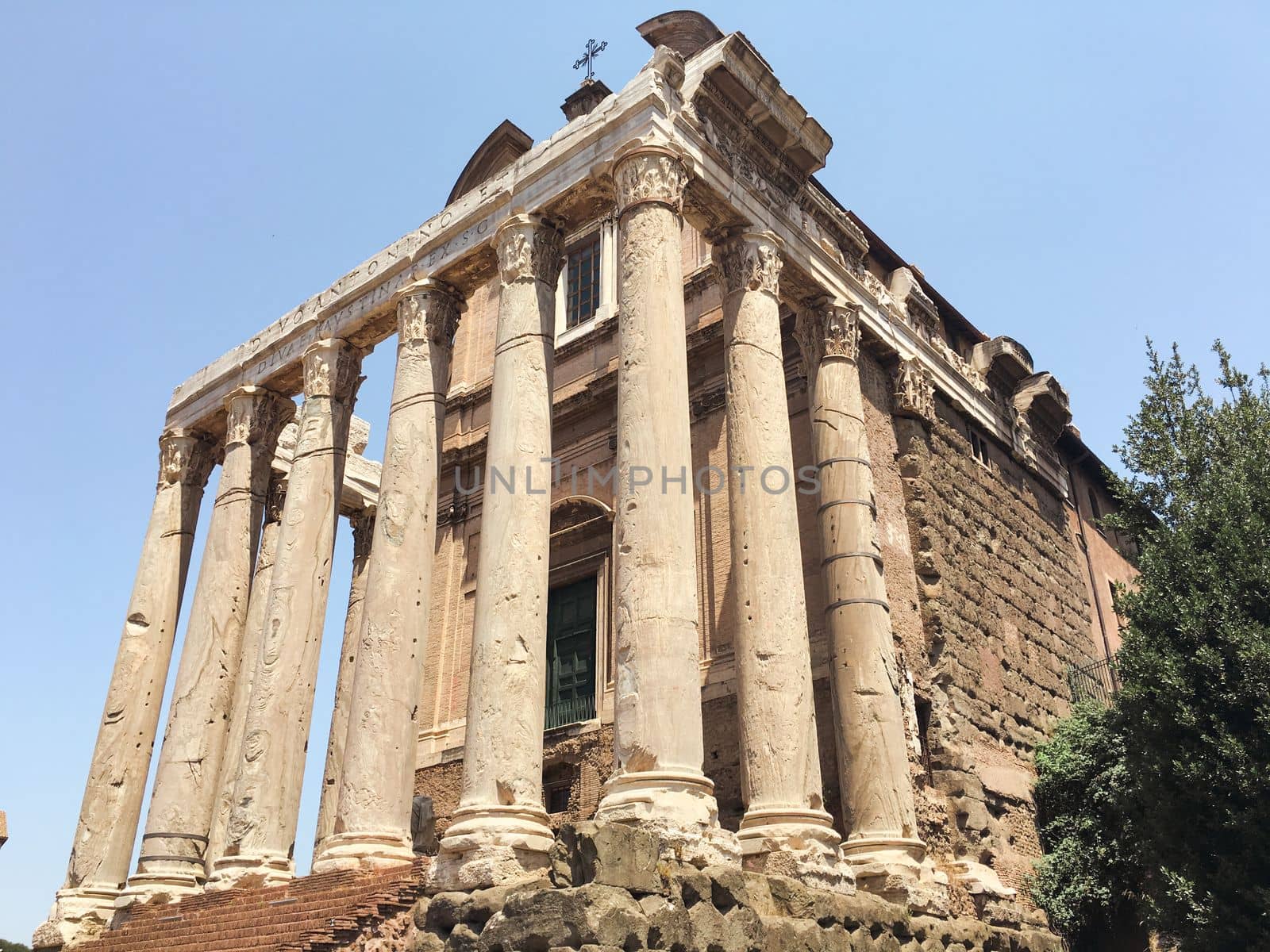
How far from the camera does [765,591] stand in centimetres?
1118

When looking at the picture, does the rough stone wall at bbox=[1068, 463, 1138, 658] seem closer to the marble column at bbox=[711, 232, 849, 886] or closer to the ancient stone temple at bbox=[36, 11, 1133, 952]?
the ancient stone temple at bbox=[36, 11, 1133, 952]

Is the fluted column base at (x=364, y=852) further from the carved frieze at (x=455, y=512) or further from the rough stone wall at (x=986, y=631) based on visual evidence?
the carved frieze at (x=455, y=512)

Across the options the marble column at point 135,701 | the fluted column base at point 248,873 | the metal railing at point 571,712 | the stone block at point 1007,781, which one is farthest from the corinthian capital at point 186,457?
the stone block at point 1007,781

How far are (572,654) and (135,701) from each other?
247 inches

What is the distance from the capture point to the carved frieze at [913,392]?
15961 mm

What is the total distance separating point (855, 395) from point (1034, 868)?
6.61 meters

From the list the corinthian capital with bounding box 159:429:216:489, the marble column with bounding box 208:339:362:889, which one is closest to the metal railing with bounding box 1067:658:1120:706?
the marble column with bounding box 208:339:362:889

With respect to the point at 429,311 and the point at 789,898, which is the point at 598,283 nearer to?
the point at 429,311

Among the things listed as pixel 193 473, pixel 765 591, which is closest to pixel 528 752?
pixel 765 591

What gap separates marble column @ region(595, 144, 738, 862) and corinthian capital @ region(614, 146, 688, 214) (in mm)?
12

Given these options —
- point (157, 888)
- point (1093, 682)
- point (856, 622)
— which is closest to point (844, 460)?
point (856, 622)

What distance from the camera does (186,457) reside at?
57.5 ft

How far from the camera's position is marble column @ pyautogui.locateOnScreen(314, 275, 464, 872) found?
432 inches

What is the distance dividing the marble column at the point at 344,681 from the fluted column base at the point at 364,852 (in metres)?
4.43
